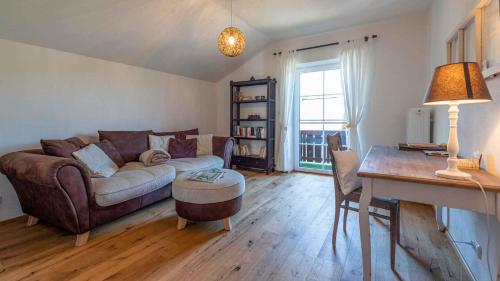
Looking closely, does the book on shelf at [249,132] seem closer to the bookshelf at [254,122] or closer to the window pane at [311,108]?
the bookshelf at [254,122]

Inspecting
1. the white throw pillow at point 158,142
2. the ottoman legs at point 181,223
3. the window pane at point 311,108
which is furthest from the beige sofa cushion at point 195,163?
the window pane at point 311,108

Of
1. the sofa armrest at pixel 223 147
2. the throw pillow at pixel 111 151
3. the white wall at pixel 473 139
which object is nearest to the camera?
the white wall at pixel 473 139

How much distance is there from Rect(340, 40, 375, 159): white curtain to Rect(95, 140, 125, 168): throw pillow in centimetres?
337

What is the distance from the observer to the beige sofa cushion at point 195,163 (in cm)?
294

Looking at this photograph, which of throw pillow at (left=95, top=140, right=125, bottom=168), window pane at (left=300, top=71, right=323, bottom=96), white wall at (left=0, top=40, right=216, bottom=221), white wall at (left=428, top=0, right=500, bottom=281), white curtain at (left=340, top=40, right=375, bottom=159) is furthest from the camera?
window pane at (left=300, top=71, right=323, bottom=96)

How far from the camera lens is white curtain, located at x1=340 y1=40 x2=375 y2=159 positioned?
362cm

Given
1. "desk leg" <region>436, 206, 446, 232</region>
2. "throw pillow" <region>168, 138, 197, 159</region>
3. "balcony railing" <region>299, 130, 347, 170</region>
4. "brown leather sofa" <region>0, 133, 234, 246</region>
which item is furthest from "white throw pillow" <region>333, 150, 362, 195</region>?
"balcony railing" <region>299, 130, 347, 170</region>

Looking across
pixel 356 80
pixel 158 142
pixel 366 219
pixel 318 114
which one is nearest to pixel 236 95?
pixel 318 114

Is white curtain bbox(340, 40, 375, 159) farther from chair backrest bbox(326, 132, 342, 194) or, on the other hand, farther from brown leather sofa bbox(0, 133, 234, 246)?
brown leather sofa bbox(0, 133, 234, 246)

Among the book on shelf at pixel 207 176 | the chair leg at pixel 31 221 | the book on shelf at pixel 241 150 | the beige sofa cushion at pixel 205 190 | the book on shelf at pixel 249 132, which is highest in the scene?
the book on shelf at pixel 249 132

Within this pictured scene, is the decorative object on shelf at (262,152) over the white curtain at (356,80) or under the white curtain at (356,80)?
under

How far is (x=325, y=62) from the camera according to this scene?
13.5 ft

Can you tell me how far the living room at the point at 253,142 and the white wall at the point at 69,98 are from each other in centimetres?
2

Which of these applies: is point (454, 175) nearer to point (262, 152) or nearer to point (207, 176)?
point (207, 176)
